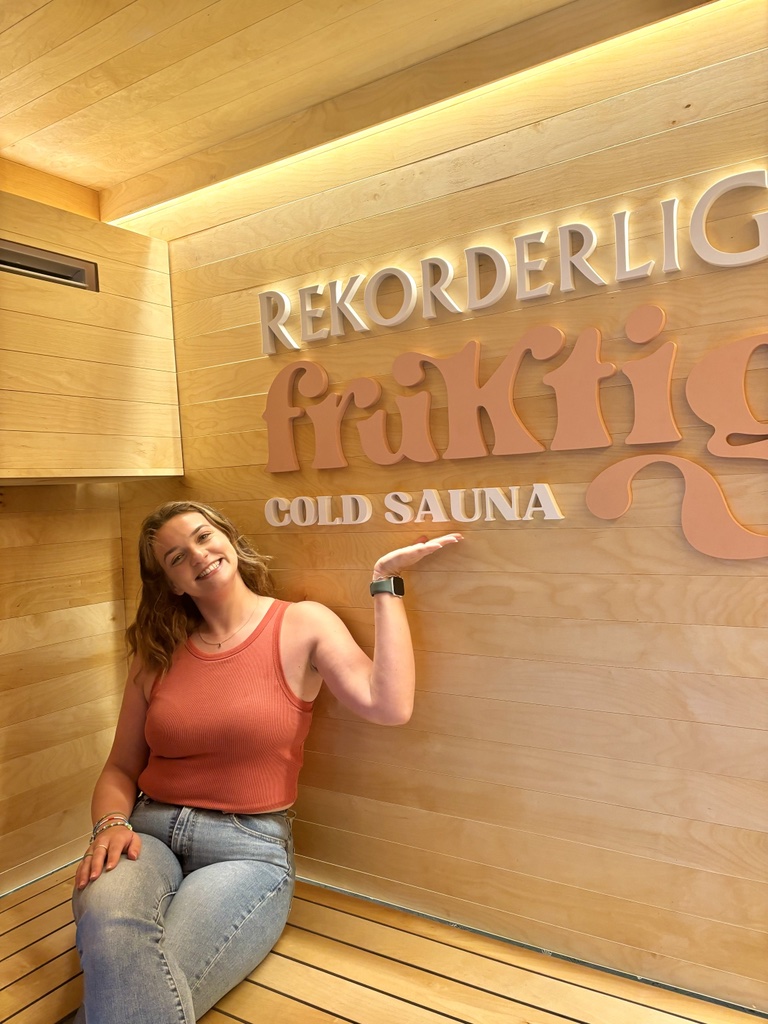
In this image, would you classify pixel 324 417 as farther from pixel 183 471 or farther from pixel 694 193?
pixel 694 193

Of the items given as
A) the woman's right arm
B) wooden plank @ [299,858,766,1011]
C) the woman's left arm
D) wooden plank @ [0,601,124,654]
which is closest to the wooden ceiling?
the woman's left arm

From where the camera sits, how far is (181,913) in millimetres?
1899

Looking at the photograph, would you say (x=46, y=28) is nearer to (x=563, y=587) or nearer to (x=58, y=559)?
(x=58, y=559)

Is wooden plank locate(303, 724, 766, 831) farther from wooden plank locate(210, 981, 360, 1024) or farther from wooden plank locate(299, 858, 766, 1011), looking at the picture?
wooden plank locate(210, 981, 360, 1024)

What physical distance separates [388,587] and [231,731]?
0.57 m

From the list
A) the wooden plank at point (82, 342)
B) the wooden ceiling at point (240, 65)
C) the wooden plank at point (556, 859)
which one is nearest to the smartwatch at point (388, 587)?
the wooden plank at point (556, 859)

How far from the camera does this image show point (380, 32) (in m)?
1.94

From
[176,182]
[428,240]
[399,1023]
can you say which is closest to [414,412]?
[428,240]

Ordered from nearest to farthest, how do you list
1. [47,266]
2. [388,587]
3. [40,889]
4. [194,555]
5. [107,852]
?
1. [107,852]
2. [388,587]
3. [194,555]
4. [47,266]
5. [40,889]

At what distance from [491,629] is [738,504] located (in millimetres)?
676

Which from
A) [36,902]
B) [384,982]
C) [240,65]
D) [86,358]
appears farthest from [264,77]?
[36,902]

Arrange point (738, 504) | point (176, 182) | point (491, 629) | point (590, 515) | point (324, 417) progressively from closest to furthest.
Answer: point (738, 504), point (590, 515), point (491, 629), point (324, 417), point (176, 182)

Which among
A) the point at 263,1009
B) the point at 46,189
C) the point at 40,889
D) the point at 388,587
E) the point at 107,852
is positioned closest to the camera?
the point at 263,1009

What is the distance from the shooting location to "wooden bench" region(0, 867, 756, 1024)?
183 centimetres
